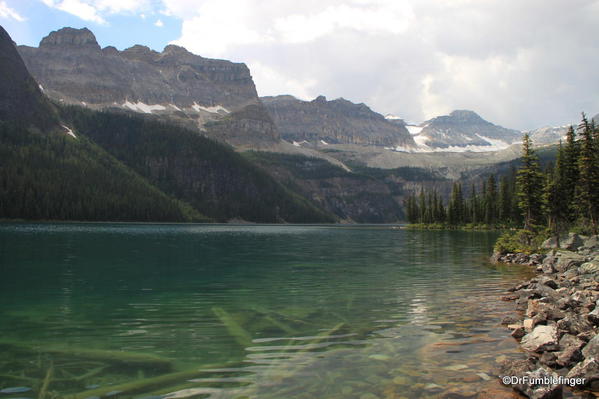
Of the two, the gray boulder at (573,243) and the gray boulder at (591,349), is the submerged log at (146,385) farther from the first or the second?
the gray boulder at (573,243)

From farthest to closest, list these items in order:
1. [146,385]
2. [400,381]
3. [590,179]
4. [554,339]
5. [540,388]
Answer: [590,179] → [554,339] → [400,381] → [146,385] → [540,388]

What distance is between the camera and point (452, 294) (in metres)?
31.2

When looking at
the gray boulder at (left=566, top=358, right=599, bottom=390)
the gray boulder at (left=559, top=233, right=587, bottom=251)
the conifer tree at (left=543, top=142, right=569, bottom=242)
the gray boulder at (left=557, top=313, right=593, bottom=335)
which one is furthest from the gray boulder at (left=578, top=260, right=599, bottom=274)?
the conifer tree at (left=543, top=142, right=569, bottom=242)

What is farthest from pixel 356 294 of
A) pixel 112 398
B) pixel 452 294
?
pixel 112 398

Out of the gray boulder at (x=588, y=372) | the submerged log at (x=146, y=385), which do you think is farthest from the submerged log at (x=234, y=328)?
the gray boulder at (x=588, y=372)

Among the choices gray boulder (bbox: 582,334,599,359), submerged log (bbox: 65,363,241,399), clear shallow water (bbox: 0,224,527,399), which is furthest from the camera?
gray boulder (bbox: 582,334,599,359)

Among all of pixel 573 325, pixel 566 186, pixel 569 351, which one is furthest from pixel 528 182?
pixel 569 351

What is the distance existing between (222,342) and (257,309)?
729 centimetres

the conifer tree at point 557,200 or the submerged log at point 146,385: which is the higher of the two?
the conifer tree at point 557,200

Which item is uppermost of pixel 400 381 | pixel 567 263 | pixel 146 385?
pixel 146 385

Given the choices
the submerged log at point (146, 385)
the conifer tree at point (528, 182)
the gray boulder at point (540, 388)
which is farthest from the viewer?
the conifer tree at point (528, 182)

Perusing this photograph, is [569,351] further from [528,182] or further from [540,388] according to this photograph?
[528,182]

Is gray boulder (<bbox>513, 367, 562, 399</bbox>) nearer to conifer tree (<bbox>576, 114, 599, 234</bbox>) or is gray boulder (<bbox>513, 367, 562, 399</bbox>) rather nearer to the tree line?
the tree line

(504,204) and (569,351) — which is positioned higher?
(504,204)
